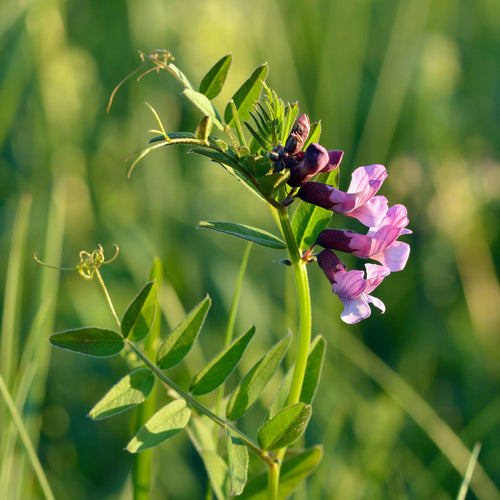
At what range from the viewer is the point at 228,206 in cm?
167

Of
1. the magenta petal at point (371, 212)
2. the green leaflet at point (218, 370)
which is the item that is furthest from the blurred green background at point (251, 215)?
the magenta petal at point (371, 212)

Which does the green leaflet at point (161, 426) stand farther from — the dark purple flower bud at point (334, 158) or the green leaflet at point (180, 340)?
the dark purple flower bud at point (334, 158)

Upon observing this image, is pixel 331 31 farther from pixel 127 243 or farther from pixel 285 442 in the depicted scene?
pixel 285 442

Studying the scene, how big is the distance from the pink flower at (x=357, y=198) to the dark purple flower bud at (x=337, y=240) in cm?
2

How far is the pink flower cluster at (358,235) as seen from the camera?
538 millimetres

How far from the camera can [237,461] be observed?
57 cm

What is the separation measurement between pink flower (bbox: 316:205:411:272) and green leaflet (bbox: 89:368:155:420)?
0.69ft

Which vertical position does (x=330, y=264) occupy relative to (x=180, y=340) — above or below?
above

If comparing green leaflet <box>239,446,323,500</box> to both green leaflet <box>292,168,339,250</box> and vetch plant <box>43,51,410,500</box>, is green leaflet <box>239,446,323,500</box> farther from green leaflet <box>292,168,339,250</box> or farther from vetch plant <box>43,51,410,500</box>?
green leaflet <box>292,168,339,250</box>

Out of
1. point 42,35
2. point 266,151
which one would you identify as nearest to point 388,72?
point 42,35

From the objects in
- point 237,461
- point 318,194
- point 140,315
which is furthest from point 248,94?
point 237,461

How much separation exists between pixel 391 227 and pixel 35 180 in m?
1.33

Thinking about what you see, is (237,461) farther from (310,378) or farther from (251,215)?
(251,215)

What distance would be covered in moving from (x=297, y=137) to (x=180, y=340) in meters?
0.24
